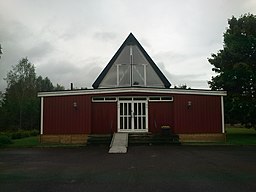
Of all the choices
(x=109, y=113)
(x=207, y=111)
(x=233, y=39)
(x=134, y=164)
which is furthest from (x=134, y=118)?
(x=233, y=39)

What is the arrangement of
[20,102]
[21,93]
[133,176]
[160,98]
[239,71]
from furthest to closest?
[21,93]
[20,102]
[239,71]
[160,98]
[133,176]

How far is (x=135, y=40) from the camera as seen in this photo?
79.6 feet

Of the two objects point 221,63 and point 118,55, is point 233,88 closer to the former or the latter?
point 221,63

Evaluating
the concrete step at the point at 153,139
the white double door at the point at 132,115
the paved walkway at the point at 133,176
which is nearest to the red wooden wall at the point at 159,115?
the white double door at the point at 132,115

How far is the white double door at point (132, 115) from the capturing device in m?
20.2

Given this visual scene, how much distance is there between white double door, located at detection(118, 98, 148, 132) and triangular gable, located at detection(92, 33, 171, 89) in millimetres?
2835

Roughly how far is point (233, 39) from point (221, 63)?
7.38 ft

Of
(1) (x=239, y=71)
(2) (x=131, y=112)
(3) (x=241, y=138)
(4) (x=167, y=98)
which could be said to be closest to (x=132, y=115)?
(2) (x=131, y=112)

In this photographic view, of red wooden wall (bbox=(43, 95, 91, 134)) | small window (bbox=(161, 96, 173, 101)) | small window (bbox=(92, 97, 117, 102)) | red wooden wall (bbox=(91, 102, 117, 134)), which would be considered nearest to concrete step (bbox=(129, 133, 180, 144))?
red wooden wall (bbox=(91, 102, 117, 134))

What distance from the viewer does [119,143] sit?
1675cm

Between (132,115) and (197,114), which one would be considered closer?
(197,114)

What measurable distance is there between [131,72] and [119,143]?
25.4ft

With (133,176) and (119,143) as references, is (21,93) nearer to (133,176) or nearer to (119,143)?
(119,143)

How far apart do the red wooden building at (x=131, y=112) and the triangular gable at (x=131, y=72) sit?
3.00 metres
